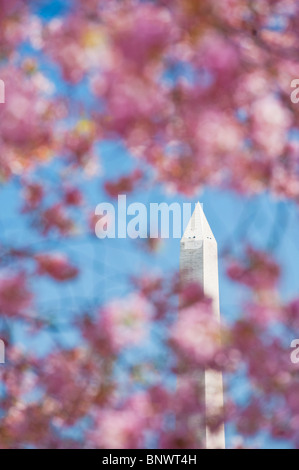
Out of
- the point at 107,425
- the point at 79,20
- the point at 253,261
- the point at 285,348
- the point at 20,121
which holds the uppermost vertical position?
the point at 79,20

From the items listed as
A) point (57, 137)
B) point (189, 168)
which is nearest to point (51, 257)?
point (57, 137)

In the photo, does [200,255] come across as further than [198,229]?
No

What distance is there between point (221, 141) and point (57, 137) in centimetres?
136

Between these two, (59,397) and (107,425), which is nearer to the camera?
(107,425)

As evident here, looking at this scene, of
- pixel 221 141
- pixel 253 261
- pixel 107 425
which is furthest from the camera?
pixel 253 261

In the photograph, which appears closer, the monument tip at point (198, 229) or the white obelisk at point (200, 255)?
the white obelisk at point (200, 255)

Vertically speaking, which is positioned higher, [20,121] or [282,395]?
[20,121]

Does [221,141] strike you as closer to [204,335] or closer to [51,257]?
[204,335]

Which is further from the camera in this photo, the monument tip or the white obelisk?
the monument tip

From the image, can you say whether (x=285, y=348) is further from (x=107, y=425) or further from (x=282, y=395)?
(x=107, y=425)

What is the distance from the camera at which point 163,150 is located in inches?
155

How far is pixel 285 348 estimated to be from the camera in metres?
3.85

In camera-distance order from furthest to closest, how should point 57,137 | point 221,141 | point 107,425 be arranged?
point 57,137
point 107,425
point 221,141

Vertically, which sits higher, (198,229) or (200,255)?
(198,229)
